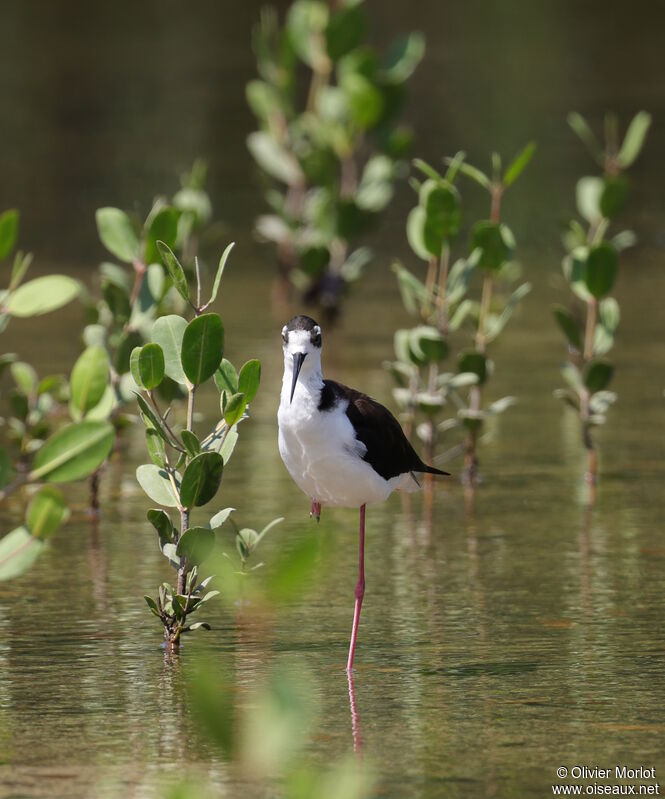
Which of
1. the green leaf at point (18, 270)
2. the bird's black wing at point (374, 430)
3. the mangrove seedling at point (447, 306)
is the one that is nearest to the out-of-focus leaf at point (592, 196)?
the mangrove seedling at point (447, 306)

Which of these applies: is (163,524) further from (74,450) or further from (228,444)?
(74,450)

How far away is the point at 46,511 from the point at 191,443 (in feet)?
5.05

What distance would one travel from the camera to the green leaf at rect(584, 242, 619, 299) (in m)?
7.61

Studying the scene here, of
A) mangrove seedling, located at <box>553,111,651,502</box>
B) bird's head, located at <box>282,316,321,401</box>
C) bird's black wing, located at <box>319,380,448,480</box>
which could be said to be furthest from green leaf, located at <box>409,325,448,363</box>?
bird's head, located at <box>282,316,321,401</box>

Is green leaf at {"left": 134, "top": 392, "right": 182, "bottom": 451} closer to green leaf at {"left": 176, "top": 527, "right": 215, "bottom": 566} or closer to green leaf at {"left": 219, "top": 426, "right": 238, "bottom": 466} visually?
green leaf at {"left": 219, "top": 426, "right": 238, "bottom": 466}

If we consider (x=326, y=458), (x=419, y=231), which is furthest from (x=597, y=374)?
(x=326, y=458)

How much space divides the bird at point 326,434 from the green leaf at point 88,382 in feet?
2.57

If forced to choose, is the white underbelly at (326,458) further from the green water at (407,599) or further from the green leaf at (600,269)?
the green leaf at (600,269)

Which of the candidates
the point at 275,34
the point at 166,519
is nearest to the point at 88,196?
the point at 275,34

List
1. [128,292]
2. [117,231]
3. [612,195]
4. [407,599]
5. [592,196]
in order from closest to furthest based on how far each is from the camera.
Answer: [407,599] < [117,231] < [128,292] < [612,195] < [592,196]

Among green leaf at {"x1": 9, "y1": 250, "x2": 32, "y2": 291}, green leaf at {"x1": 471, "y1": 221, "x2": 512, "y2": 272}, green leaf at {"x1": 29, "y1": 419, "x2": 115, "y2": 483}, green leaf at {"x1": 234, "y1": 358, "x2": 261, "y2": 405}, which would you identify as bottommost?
green leaf at {"x1": 29, "y1": 419, "x2": 115, "y2": 483}

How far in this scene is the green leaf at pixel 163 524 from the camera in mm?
5293

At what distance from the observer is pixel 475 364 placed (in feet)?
25.0

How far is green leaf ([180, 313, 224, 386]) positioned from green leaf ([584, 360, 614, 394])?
2.91 m
